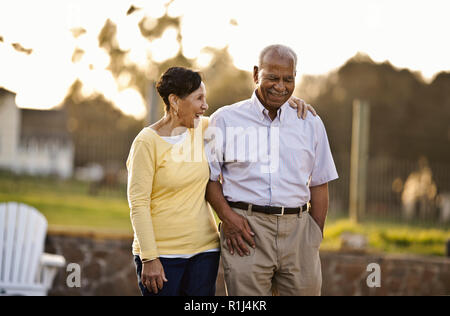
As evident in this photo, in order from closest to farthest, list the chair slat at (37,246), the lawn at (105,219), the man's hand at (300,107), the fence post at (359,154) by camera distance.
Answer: the man's hand at (300,107), the chair slat at (37,246), the lawn at (105,219), the fence post at (359,154)

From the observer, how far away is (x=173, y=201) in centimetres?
318

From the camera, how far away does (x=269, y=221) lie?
322 cm

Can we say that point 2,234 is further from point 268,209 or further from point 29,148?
point 29,148

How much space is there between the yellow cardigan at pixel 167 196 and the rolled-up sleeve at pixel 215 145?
3cm

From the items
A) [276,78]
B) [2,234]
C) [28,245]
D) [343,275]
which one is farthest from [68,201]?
[276,78]

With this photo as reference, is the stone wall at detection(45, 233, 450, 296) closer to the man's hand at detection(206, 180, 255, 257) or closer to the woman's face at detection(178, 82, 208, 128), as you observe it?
the man's hand at detection(206, 180, 255, 257)

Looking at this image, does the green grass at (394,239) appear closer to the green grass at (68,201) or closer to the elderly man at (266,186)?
the green grass at (68,201)

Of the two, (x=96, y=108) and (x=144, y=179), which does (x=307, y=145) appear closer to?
(x=144, y=179)

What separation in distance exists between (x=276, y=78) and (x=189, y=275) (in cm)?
117

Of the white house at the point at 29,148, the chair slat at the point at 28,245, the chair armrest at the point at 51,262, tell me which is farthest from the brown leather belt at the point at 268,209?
the white house at the point at 29,148

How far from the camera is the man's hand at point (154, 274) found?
10.2 ft

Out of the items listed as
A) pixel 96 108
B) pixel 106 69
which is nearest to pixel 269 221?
pixel 106 69

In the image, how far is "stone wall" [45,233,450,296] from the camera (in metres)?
5.91

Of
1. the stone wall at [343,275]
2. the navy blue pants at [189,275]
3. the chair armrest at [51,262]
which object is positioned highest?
the navy blue pants at [189,275]
